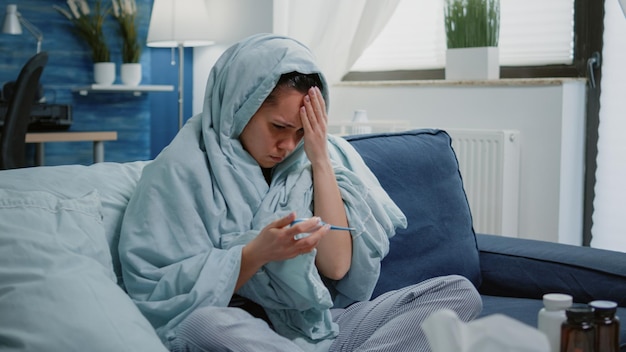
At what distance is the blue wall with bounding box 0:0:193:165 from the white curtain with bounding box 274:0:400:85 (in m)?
1.16

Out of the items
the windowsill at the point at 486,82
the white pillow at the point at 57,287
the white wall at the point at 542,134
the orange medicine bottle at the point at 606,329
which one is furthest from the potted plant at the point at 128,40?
the orange medicine bottle at the point at 606,329

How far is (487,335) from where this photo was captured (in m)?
0.75

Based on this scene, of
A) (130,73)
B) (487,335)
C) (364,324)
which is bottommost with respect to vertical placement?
(364,324)

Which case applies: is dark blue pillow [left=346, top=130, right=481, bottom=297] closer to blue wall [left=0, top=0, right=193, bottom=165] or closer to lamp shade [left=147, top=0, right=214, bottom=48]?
lamp shade [left=147, top=0, right=214, bottom=48]

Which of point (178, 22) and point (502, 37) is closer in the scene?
point (502, 37)

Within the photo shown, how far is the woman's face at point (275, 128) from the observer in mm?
1656

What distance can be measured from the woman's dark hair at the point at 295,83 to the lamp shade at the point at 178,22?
8.59 feet

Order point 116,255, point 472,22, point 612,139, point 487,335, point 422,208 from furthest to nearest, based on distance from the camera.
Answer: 1. point 472,22
2. point 612,139
3. point 422,208
4. point 116,255
5. point 487,335

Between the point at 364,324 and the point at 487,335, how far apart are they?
87 cm

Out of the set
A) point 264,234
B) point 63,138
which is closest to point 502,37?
point 63,138

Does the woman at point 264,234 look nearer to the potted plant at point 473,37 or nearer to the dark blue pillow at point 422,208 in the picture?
the dark blue pillow at point 422,208

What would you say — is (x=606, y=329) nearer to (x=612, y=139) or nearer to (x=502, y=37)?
(x=612, y=139)

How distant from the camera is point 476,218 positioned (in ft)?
10.9

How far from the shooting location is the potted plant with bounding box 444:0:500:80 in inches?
131
